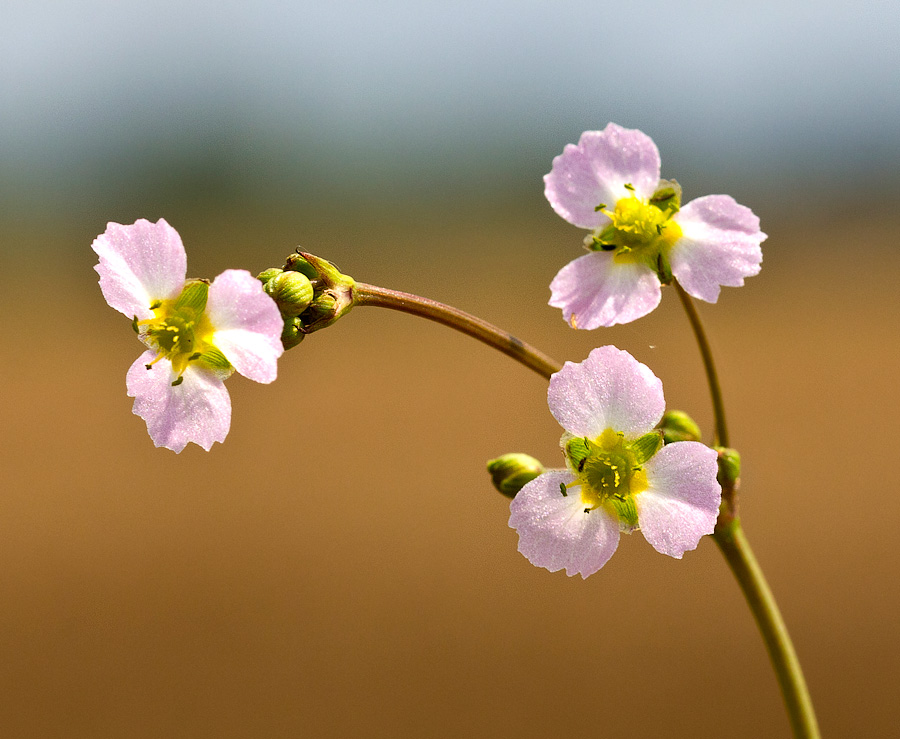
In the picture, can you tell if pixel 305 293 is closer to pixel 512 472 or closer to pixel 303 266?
pixel 303 266

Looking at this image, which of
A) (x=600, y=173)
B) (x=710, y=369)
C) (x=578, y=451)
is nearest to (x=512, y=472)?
(x=578, y=451)

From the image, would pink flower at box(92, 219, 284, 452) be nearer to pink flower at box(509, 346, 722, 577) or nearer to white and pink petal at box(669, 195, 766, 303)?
pink flower at box(509, 346, 722, 577)

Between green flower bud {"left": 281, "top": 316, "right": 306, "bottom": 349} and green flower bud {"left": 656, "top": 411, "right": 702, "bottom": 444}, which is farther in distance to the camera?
green flower bud {"left": 656, "top": 411, "right": 702, "bottom": 444}

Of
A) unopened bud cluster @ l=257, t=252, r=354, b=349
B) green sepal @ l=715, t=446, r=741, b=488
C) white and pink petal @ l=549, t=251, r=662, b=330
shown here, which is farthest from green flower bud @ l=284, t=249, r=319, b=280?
green sepal @ l=715, t=446, r=741, b=488

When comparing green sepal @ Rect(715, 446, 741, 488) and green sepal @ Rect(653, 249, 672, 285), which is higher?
green sepal @ Rect(653, 249, 672, 285)

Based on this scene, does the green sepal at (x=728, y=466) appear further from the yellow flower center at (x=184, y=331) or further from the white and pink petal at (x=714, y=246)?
the yellow flower center at (x=184, y=331)

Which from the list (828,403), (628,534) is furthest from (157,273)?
(828,403)
